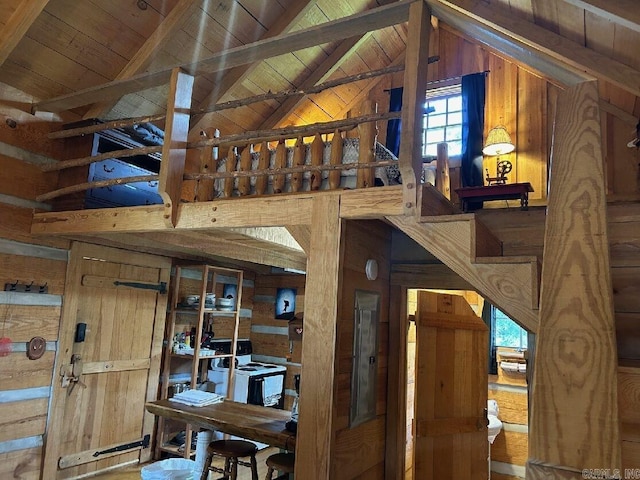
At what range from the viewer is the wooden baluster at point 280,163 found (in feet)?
9.23

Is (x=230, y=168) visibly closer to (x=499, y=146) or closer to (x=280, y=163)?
(x=280, y=163)

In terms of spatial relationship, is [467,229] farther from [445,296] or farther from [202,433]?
[202,433]

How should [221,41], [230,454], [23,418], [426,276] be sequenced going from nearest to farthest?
1. [230,454]
2. [426,276]
3. [23,418]
4. [221,41]

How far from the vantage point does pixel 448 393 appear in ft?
12.4

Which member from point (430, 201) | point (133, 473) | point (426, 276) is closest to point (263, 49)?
point (430, 201)

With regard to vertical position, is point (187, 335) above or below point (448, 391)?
above

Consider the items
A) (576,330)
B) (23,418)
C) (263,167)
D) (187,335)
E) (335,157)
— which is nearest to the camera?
(576,330)

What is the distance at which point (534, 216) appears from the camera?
2.94 m

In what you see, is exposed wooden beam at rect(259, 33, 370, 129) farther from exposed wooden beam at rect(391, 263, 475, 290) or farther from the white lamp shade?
exposed wooden beam at rect(391, 263, 475, 290)

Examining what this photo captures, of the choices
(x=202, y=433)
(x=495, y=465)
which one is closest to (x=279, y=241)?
(x=202, y=433)

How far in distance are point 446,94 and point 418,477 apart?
434cm

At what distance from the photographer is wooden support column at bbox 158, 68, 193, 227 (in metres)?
2.88

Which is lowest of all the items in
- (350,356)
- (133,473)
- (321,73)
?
(133,473)

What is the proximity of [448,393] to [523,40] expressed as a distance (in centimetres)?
274
